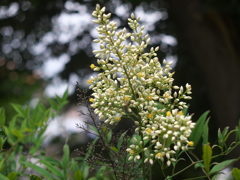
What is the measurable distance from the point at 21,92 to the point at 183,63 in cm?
295

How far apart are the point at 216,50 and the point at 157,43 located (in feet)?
2.36

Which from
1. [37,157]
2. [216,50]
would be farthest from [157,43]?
[37,157]

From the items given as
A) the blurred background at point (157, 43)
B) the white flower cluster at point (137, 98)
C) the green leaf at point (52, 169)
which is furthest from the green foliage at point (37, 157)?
the blurred background at point (157, 43)

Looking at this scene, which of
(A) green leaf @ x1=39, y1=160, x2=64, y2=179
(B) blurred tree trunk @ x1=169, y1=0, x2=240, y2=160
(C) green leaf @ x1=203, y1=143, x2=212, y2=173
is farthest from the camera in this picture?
(B) blurred tree trunk @ x1=169, y1=0, x2=240, y2=160

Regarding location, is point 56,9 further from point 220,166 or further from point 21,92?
point 220,166

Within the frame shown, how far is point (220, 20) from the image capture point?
13.9 ft

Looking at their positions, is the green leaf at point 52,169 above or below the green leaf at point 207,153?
below

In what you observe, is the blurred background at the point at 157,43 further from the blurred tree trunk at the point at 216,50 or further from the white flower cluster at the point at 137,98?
the white flower cluster at the point at 137,98

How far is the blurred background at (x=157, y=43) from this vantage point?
4.25m

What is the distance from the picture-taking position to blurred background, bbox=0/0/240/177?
425 centimetres

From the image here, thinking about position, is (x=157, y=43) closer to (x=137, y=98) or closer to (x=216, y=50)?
(x=216, y=50)

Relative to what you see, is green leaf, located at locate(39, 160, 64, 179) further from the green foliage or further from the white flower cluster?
the white flower cluster


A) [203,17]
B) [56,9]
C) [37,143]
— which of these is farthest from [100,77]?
[56,9]

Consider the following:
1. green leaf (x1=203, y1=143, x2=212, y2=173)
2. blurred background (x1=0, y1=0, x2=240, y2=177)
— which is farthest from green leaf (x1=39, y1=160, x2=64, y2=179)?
blurred background (x1=0, y1=0, x2=240, y2=177)
